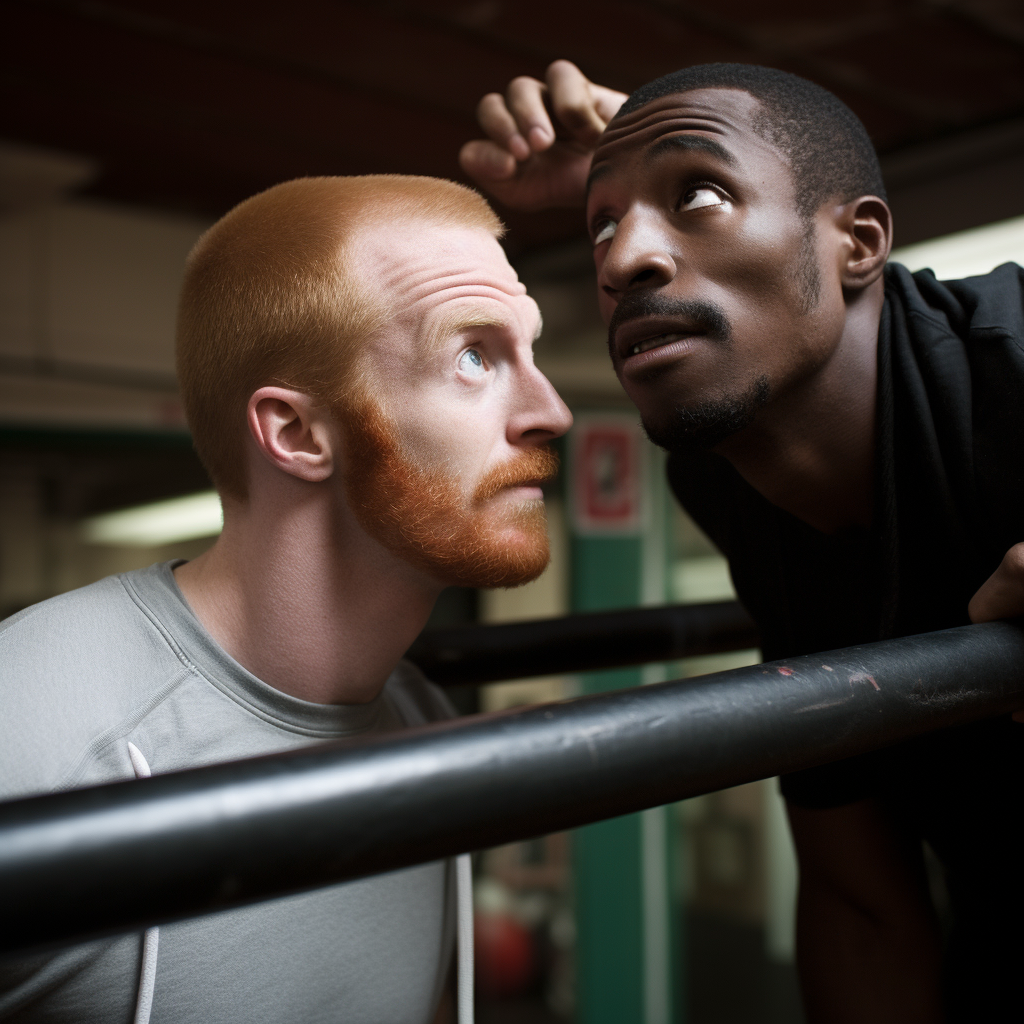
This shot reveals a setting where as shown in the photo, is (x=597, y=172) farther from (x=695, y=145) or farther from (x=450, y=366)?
(x=450, y=366)

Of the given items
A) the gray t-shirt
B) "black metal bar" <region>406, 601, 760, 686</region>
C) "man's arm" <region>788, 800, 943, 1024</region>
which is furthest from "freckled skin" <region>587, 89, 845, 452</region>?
"man's arm" <region>788, 800, 943, 1024</region>

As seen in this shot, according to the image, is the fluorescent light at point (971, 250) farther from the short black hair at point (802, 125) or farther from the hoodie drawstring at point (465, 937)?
the hoodie drawstring at point (465, 937)

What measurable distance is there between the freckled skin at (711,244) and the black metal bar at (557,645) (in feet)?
0.79

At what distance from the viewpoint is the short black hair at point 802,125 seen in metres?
0.86

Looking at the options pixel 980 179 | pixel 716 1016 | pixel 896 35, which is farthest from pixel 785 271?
pixel 716 1016

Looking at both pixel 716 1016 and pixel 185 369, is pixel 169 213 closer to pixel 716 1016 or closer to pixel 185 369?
pixel 185 369

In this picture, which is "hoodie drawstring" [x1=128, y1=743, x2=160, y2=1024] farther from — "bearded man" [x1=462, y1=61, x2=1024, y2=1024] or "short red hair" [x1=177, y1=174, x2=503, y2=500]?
"bearded man" [x1=462, y1=61, x2=1024, y2=1024]

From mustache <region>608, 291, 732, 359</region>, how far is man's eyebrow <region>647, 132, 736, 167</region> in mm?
114

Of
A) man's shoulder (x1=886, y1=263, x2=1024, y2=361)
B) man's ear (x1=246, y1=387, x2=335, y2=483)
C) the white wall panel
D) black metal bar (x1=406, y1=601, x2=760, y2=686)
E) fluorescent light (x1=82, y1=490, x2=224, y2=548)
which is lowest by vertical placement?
black metal bar (x1=406, y1=601, x2=760, y2=686)

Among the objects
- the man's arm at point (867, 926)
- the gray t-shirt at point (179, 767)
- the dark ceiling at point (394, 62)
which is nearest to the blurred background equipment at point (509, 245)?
the dark ceiling at point (394, 62)

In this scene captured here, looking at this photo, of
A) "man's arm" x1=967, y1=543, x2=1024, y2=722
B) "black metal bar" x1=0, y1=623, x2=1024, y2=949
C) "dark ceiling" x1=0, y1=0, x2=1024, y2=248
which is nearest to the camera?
"black metal bar" x1=0, y1=623, x2=1024, y2=949

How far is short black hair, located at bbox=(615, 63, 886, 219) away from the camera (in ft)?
2.81

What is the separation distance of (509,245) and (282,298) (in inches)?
98.8

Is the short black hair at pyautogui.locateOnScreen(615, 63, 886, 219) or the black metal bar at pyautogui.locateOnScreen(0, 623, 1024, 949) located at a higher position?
the short black hair at pyautogui.locateOnScreen(615, 63, 886, 219)
